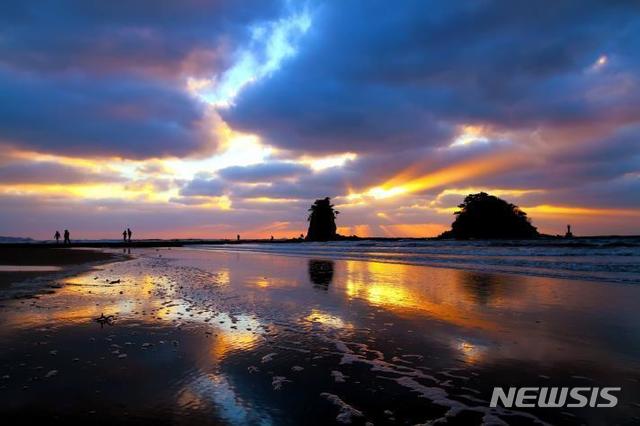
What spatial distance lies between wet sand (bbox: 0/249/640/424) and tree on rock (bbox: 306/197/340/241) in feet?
312

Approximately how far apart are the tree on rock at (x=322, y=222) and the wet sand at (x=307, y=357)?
95091 millimetres

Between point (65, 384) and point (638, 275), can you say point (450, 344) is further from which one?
point (638, 275)

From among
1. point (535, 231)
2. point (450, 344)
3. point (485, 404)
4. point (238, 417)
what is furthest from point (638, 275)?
point (535, 231)

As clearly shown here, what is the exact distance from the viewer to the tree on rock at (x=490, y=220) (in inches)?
3302

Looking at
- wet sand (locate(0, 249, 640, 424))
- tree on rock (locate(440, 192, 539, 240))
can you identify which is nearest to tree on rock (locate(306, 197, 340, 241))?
tree on rock (locate(440, 192, 539, 240))

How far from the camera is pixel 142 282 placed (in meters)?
16.0

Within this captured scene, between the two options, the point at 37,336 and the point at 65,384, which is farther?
the point at 37,336

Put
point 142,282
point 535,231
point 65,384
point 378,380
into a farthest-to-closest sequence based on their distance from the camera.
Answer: point 535,231, point 142,282, point 378,380, point 65,384

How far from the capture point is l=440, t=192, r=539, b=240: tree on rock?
275 feet

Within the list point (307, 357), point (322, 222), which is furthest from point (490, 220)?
point (307, 357)

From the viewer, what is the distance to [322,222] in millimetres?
107562

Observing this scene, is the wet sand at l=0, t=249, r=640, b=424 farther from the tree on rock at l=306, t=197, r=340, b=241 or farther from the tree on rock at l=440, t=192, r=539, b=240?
the tree on rock at l=306, t=197, r=340, b=241

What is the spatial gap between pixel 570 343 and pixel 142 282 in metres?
14.6

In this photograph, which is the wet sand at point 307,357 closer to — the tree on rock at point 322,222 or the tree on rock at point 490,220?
the tree on rock at point 490,220
